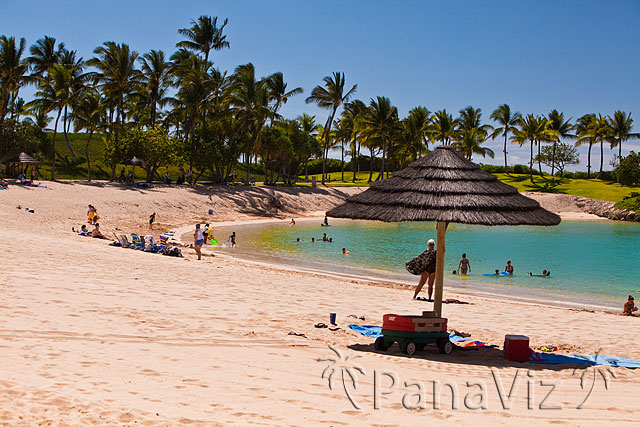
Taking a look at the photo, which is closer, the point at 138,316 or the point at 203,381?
the point at 203,381

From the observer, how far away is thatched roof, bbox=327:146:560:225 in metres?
7.96

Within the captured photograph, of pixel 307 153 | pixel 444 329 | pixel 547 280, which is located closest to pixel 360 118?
pixel 307 153

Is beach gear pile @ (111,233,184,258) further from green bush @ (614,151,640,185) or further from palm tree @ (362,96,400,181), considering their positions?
green bush @ (614,151,640,185)

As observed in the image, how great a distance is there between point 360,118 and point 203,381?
53647mm

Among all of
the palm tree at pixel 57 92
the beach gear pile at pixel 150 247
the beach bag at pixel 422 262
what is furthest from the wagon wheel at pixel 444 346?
the palm tree at pixel 57 92

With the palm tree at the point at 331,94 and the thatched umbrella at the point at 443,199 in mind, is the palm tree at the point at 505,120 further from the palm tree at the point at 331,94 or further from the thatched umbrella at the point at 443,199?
the thatched umbrella at the point at 443,199

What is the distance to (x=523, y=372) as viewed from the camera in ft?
23.7

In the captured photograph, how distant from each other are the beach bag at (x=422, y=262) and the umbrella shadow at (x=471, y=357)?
11.1 ft

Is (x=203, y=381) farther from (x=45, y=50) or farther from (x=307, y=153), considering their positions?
(x=307, y=153)

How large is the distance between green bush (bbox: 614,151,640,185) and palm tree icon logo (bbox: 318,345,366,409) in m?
59.5

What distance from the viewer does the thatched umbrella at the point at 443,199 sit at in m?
7.97

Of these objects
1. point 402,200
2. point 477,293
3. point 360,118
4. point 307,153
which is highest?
point 360,118

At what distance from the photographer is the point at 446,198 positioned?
26.4 feet

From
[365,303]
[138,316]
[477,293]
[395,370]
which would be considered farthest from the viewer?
[477,293]
